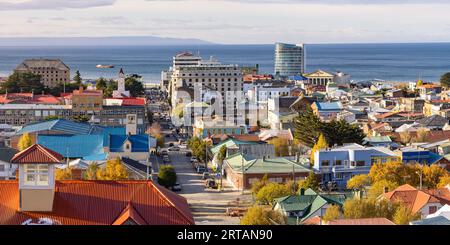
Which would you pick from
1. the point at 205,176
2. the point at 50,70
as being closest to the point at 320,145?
the point at 205,176

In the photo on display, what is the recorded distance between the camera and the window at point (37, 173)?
517 cm

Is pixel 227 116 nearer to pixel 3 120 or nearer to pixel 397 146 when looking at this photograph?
pixel 3 120

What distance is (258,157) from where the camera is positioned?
55.6 feet

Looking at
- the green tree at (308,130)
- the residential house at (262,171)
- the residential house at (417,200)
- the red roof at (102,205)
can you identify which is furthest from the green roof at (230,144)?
the red roof at (102,205)

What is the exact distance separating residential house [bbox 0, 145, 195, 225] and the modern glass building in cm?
5412

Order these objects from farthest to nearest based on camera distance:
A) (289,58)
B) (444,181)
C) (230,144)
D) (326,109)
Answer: (289,58)
(326,109)
(230,144)
(444,181)

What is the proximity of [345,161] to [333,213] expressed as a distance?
6.45 meters

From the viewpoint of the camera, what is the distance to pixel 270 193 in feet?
40.4

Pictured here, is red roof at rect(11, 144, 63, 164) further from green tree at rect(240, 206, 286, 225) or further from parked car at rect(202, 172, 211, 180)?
parked car at rect(202, 172, 211, 180)

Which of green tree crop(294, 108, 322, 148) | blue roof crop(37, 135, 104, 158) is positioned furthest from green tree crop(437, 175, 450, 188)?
blue roof crop(37, 135, 104, 158)

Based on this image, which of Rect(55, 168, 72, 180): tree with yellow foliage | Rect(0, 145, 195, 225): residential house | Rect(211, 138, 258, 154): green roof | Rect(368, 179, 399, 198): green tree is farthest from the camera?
Rect(211, 138, 258, 154): green roof

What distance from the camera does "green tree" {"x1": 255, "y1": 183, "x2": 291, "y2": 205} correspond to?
1227cm

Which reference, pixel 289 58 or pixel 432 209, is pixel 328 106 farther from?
pixel 289 58
